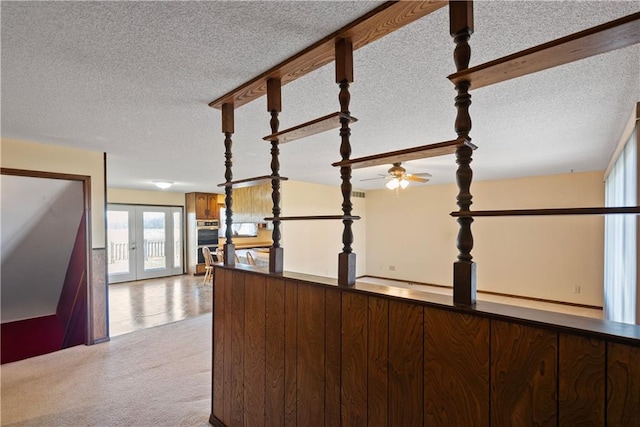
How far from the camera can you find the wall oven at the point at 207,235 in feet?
27.9

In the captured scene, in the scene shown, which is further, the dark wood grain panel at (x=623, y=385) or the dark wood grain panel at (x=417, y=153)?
the dark wood grain panel at (x=417, y=153)

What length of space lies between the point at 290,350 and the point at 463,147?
131cm

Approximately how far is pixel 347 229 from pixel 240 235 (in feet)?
22.4

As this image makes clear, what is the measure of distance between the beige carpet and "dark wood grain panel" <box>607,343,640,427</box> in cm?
240

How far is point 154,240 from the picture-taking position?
317 inches

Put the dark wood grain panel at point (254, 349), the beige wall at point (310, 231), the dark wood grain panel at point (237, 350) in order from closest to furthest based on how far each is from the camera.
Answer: the dark wood grain panel at point (254, 349), the dark wood grain panel at point (237, 350), the beige wall at point (310, 231)

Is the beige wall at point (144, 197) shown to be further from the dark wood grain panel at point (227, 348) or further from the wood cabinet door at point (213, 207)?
the dark wood grain panel at point (227, 348)

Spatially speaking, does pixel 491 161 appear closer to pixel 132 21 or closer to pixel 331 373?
pixel 331 373


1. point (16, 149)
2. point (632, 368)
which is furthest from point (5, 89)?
point (632, 368)

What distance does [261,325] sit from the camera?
1884 mm

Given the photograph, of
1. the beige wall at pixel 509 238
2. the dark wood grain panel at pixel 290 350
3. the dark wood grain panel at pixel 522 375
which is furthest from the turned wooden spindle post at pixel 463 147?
the beige wall at pixel 509 238

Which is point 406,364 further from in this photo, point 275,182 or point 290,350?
point 275,182

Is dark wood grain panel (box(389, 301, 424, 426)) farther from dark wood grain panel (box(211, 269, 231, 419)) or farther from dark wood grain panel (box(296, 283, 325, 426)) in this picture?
dark wood grain panel (box(211, 269, 231, 419))

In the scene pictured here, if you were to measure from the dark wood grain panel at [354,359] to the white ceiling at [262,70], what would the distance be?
4.18ft
